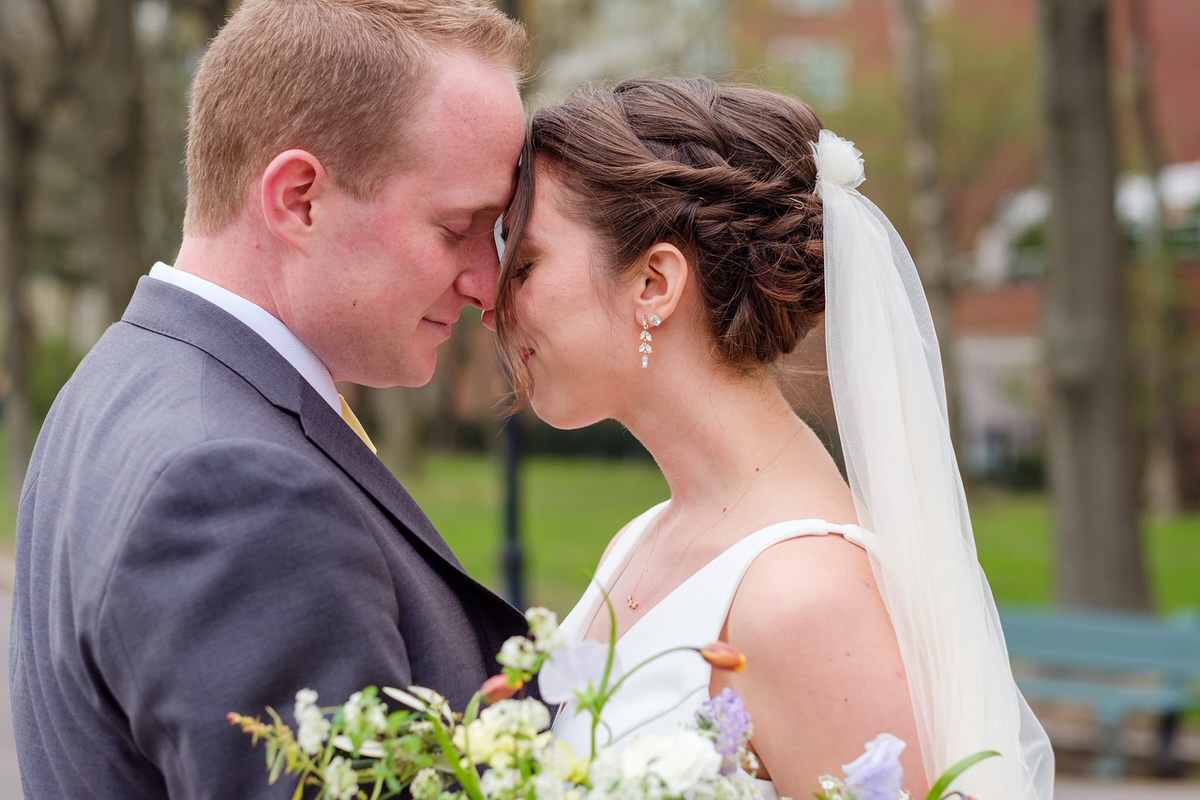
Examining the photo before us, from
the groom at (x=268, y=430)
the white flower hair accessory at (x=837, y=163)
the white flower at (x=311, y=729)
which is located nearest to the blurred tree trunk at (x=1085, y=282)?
the white flower hair accessory at (x=837, y=163)

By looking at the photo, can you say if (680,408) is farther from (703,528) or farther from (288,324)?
(288,324)

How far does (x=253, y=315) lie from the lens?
91.9 inches

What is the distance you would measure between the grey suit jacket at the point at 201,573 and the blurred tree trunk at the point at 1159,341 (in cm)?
2213

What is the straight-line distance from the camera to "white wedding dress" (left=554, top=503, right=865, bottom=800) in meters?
2.60

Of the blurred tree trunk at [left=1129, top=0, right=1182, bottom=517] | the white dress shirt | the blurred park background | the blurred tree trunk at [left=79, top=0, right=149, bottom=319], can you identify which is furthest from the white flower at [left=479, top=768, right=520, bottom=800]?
the blurred tree trunk at [left=1129, top=0, right=1182, bottom=517]

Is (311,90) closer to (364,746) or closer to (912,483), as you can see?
(364,746)

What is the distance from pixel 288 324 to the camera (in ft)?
7.89

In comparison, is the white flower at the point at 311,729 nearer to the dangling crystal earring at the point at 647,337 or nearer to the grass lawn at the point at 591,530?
the dangling crystal earring at the point at 647,337

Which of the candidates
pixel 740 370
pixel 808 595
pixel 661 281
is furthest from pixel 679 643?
pixel 661 281

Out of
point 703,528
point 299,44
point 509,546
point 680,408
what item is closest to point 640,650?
point 703,528

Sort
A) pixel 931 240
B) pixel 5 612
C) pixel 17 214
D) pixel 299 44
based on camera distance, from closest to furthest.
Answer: pixel 299 44 → pixel 5 612 → pixel 931 240 → pixel 17 214

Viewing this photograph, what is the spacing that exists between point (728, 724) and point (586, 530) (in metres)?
19.6

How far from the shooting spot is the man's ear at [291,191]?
7.59 feet

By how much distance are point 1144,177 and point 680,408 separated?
2799 cm
